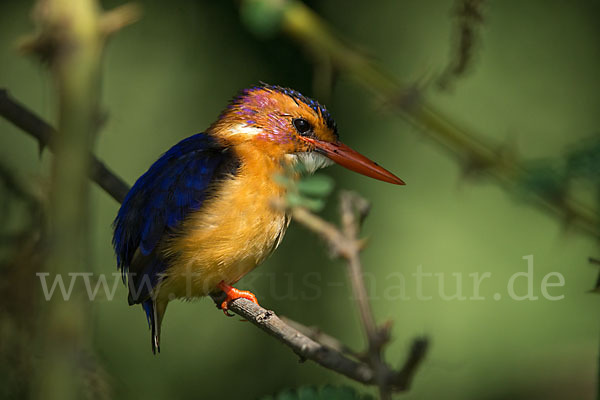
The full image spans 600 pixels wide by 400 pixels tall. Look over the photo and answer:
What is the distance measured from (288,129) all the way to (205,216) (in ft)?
1.70

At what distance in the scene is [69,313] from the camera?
3.43 feet

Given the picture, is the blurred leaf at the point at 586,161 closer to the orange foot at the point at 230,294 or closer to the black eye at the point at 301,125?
the orange foot at the point at 230,294

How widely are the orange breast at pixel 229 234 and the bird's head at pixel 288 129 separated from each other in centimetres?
21

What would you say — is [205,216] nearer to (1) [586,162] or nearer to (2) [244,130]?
(2) [244,130]

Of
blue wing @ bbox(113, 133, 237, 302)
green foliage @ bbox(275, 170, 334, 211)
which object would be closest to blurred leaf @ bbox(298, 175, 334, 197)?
green foliage @ bbox(275, 170, 334, 211)

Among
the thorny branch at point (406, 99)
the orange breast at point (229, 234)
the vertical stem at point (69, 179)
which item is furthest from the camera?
the orange breast at point (229, 234)

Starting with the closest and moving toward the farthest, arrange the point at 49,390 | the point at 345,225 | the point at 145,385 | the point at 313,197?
1. the point at 49,390
2. the point at 345,225
3. the point at 313,197
4. the point at 145,385

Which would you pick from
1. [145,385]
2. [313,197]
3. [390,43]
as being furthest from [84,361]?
[390,43]

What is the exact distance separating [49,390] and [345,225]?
61cm

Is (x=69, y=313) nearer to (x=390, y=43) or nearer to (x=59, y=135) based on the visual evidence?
(x=59, y=135)

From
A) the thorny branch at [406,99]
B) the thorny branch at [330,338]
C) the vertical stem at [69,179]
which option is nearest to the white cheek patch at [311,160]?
the thorny branch at [330,338]

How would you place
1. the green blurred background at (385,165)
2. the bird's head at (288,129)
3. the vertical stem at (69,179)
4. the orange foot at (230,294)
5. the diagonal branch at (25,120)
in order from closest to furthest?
the vertical stem at (69,179) < the diagonal branch at (25,120) < the orange foot at (230,294) < the bird's head at (288,129) < the green blurred background at (385,165)

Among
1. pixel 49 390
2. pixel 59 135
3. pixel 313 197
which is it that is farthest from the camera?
pixel 313 197

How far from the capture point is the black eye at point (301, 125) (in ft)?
8.77
